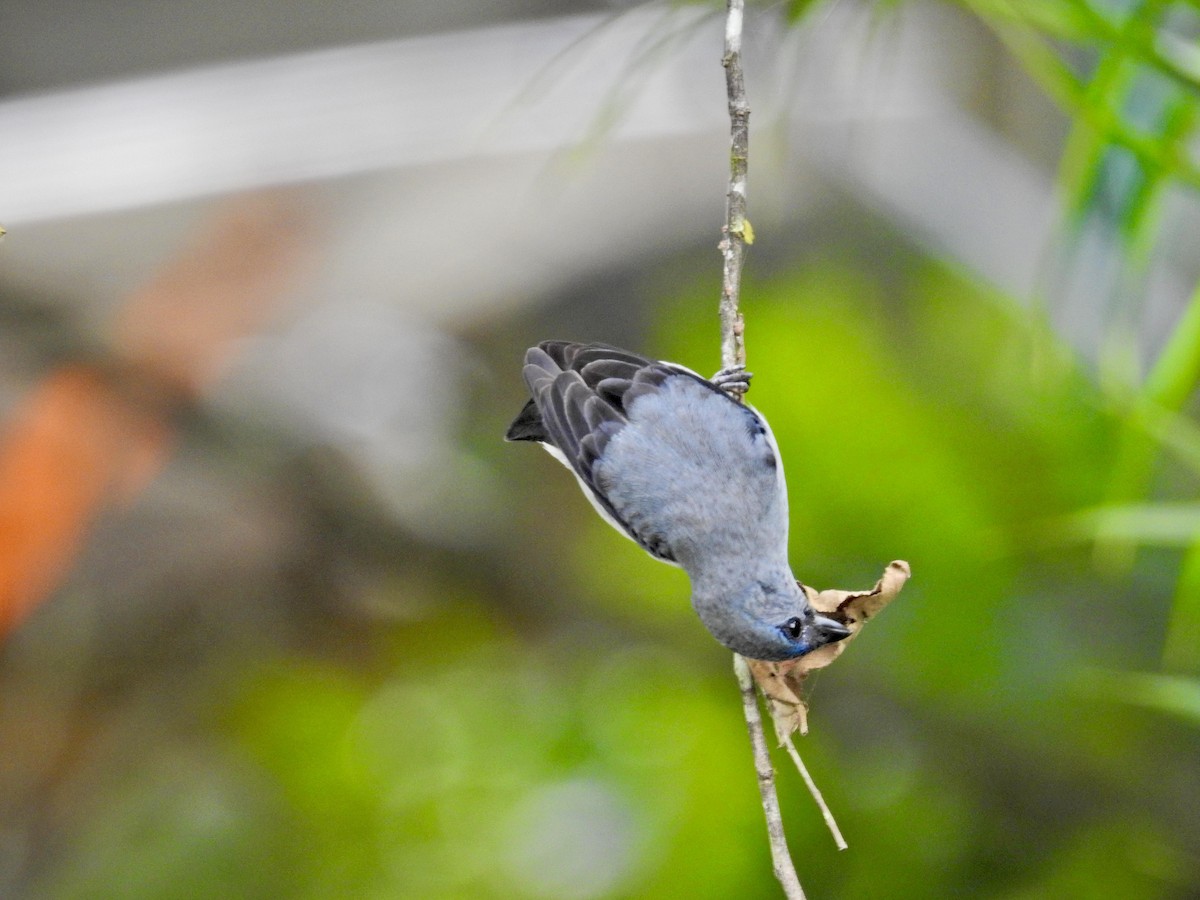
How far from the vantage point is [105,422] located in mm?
3566

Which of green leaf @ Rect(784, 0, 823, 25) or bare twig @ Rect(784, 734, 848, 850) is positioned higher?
green leaf @ Rect(784, 0, 823, 25)

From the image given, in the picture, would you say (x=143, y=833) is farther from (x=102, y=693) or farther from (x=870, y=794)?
(x=870, y=794)

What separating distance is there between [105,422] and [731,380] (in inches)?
102

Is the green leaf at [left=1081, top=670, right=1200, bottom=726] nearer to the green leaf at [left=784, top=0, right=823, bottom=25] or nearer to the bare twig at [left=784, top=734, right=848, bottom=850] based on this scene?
the bare twig at [left=784, top=734, right=848, bottom=850]

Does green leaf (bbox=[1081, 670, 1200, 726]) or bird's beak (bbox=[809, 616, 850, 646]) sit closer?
bird's beak (bbox=[809, 616, 850, 646])

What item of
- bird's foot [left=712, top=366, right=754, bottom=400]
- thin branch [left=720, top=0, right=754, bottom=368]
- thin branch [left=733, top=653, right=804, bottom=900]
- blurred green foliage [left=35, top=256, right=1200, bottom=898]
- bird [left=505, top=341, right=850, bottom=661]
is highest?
thin branch [left=720, top=0, right=754, bottom=368]

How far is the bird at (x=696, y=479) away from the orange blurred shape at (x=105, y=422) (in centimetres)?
221

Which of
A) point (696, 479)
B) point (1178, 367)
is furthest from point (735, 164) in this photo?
point (1178, 367)

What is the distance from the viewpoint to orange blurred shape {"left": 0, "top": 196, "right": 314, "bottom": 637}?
350 centimetres

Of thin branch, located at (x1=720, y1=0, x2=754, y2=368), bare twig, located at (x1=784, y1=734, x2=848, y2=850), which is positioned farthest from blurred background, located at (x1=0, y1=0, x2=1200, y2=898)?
bare twig, located at (x1=784, y1=734, x2=848, y2=850)

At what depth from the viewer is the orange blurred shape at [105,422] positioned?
3498 millimetres

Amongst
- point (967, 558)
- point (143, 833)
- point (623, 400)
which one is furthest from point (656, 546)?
point (143, 833)

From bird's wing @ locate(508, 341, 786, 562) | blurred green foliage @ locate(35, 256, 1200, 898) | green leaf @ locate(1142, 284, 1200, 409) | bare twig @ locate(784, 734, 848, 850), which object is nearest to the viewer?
bare twig @ locate(784, 734, 848, 850)

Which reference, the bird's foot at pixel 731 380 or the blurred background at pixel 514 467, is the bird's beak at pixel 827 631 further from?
the blurred background at pixel 514 467
